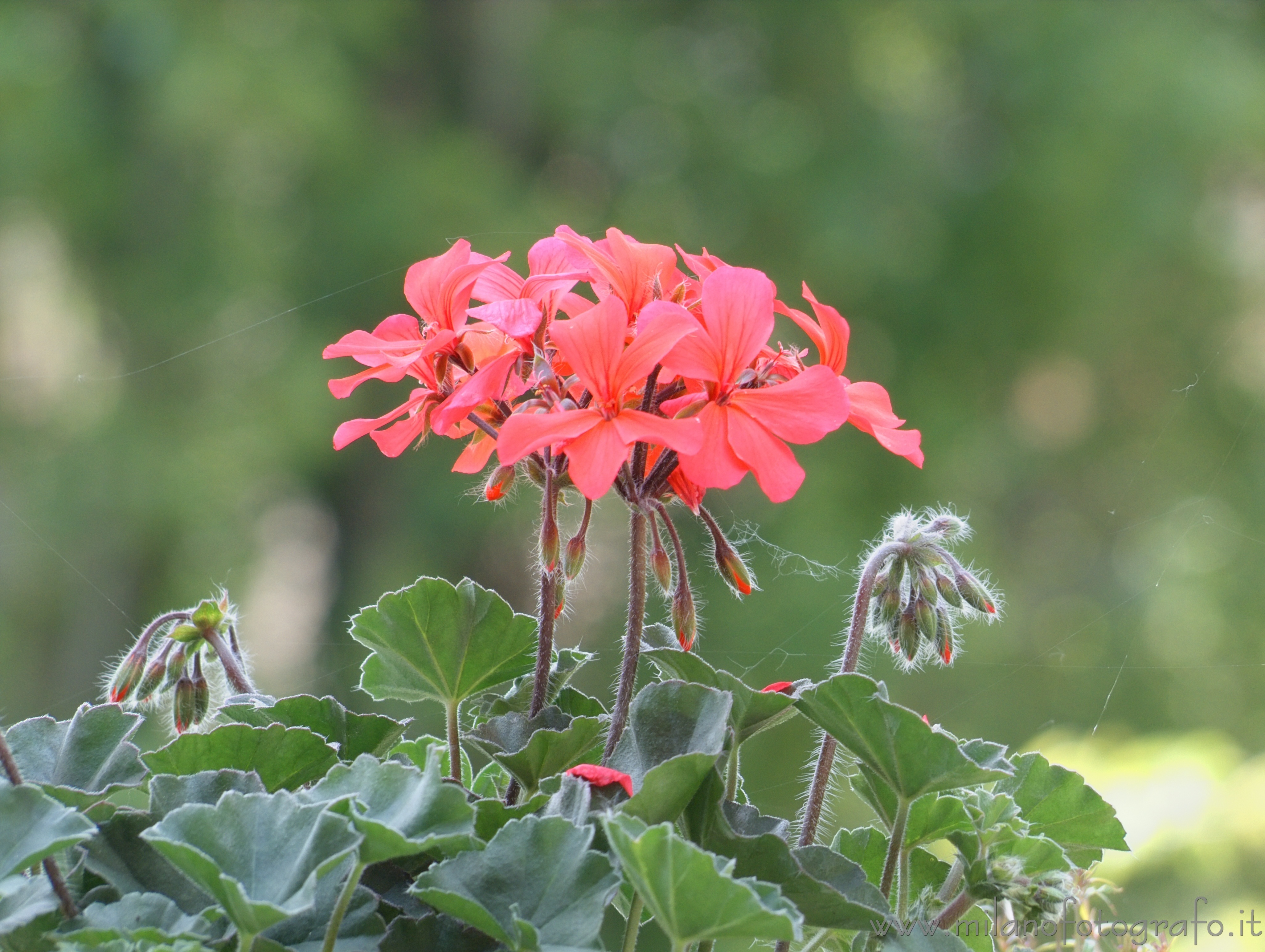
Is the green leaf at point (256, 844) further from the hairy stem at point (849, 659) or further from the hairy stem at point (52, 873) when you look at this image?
the hairy stem at point (849, 659)

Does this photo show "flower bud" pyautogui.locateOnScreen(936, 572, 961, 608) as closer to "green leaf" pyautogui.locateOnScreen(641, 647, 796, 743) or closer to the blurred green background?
"green leaf" pyautogui.locateOnScreen(641, 647, 796, 743)

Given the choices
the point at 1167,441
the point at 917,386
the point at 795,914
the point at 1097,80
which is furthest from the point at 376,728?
the point at 1167,441

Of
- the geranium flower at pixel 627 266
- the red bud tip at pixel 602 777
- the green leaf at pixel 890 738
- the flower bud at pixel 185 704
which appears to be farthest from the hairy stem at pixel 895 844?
the flower bud at pixel 185 704

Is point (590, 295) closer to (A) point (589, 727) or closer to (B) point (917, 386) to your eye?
(A) point (589, 727)

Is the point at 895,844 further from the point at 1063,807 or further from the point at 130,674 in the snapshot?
the point at 130,674

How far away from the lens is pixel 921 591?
1.68ft

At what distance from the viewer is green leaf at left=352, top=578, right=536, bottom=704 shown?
530mm

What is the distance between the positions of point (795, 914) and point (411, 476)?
9.17 ft

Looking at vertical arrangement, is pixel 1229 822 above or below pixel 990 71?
below

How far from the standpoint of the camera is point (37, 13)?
10.6 ft

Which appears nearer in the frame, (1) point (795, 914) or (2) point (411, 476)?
(1) point (795, 914)

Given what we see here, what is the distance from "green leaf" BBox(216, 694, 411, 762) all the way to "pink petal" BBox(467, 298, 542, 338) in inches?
6.6

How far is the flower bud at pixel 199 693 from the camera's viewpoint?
0.56m

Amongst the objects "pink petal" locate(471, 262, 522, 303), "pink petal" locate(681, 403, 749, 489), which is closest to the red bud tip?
"pink petal" locate(681, 403, 749, 489)
